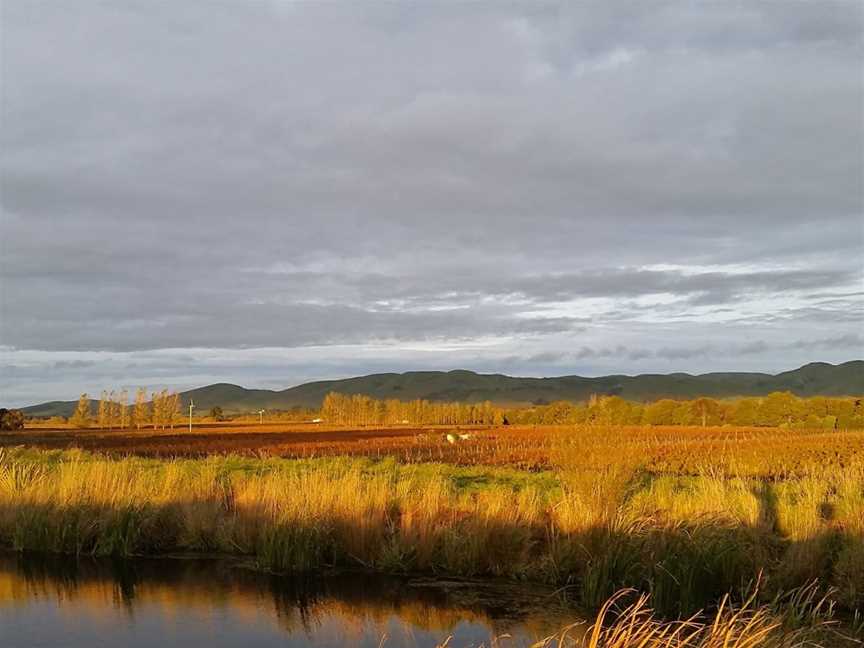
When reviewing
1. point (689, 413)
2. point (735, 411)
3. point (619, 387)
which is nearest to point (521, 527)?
point (689, 413)

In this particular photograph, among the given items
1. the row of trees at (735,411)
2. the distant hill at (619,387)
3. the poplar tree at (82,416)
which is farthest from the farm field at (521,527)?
the distant hill at (619,387)

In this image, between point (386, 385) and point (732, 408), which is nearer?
point (732, 408)

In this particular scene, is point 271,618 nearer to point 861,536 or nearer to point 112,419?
point 861,536

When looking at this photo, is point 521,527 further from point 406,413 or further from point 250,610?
point 406,413

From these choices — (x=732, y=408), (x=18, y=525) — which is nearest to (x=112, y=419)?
(x=732, y=408)

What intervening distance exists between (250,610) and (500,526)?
404 centimetres

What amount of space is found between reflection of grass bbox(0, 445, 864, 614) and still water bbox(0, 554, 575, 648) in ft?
2.02

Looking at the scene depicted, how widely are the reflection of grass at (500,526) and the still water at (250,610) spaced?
617mm

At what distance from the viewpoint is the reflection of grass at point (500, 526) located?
401 inches

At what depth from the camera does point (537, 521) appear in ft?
41.9

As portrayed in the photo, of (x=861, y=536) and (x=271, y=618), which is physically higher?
(x=861, y=536)

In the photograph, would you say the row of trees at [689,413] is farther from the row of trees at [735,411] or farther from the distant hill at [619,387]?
the distant hill at [619,387]

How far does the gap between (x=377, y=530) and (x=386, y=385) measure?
7343 inches

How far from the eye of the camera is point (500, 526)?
12164 millimetres
